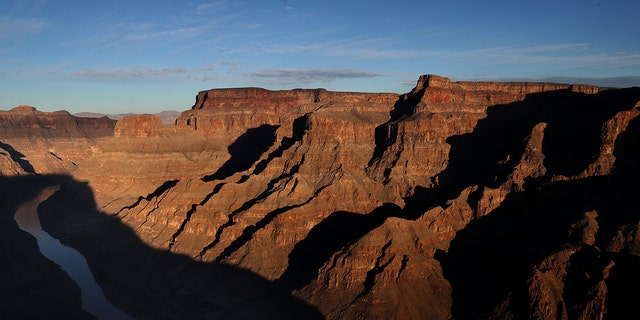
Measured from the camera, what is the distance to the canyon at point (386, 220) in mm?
53469

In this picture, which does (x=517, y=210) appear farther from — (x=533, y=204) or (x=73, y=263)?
(x=73, y=263)

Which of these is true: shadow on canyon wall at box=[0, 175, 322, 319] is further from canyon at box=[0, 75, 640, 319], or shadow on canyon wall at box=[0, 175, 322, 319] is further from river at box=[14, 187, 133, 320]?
river at box=[14, 187, 133, 320]

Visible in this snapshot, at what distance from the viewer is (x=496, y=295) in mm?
51844

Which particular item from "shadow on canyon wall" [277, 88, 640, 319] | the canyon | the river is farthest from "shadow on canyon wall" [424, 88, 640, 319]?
the river

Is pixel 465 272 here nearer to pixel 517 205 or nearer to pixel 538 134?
pixel 517 205

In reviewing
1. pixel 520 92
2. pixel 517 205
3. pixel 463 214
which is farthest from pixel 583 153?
pixel 520 92

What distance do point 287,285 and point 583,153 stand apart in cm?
3934

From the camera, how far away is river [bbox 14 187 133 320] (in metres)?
67.9

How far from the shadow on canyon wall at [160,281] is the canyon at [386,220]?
26 centimetres

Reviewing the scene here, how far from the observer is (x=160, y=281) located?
73.6m

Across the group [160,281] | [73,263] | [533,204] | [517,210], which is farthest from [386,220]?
[73,263]

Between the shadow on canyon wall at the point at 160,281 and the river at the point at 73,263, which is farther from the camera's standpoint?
the river at the point at 73,263

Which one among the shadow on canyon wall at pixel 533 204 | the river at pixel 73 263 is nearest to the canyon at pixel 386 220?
the shadow on canyon wall at pixel 533 204

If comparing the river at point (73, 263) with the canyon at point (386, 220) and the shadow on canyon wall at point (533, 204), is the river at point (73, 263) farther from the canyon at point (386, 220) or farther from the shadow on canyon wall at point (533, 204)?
the shadow on canyon wall at point (533, 204)
